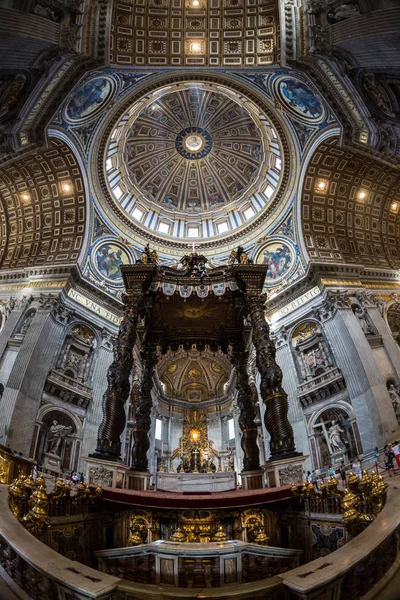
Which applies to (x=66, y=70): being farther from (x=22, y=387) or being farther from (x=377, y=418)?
(x=377, y=418)

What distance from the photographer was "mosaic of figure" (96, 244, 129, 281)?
18.9 m

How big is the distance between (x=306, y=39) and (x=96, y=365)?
1509 cm

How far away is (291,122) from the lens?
56.1 feet

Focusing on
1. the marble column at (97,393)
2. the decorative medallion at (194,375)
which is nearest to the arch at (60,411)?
the marble column at (97,393)

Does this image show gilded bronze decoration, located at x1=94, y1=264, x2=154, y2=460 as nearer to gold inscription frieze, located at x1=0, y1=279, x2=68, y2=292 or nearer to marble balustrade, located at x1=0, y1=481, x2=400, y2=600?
marble balustrade, located at x1=0, y1=481, x2=400, y2=600

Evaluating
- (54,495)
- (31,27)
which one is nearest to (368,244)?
(31,27)

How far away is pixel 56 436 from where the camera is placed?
13.4m

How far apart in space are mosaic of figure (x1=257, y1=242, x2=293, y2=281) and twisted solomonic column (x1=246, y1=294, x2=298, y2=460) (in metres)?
10.0

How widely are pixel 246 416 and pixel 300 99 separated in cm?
1402

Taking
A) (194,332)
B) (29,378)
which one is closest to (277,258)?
(194,332)

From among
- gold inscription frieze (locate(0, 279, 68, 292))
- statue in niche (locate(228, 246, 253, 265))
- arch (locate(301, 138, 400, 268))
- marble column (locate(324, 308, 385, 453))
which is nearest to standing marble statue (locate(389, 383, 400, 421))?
marble column (locate(324, 308, 385, 453))

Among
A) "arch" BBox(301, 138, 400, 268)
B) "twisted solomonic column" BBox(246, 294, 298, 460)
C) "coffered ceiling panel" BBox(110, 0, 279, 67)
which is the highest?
"coffered ceiling panel" BBox(110, 0, 279, 67)

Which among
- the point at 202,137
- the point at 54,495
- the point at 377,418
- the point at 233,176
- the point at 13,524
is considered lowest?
the point at 13,524

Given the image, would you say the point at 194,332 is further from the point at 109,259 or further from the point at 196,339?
the point at 109,259
